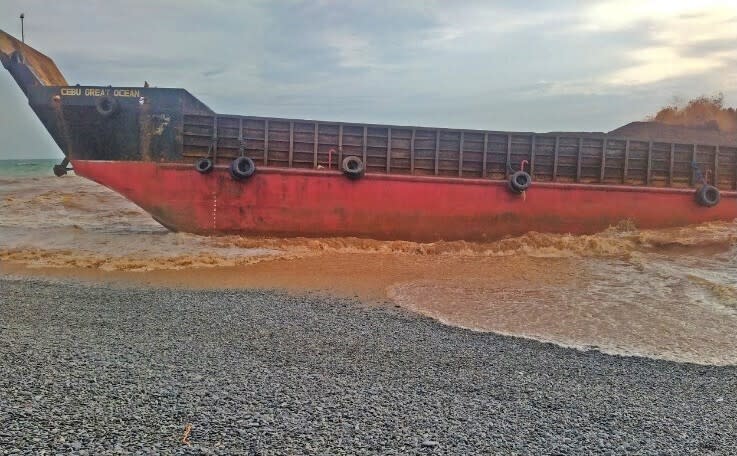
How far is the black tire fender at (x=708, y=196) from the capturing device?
14.2 m

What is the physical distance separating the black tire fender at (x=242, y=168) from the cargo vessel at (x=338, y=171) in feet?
0.09

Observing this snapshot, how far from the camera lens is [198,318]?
247 inches

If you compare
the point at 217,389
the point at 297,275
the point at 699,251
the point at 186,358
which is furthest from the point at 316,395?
the point at 699,251

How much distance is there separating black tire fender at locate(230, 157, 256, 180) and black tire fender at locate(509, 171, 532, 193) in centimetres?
666

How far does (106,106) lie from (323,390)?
36.1 ft

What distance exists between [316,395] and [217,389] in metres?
0.76

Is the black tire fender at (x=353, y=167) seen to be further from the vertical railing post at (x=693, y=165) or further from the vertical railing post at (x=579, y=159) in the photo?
the vertical railing post at (x=693, y=165)

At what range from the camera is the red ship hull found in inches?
495

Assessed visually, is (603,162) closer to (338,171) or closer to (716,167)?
(716,167)

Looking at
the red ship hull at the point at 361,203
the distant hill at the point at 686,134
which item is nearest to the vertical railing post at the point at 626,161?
the red ship hull at the point at 361,203

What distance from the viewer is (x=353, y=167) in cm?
1284

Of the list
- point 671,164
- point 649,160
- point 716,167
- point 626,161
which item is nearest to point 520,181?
point 626,161

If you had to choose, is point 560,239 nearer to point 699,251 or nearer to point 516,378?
point 699,251

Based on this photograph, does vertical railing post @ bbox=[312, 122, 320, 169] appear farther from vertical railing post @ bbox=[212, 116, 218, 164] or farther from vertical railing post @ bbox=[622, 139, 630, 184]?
vertical railing post @ bbox=[622, 139, 630, 184]
